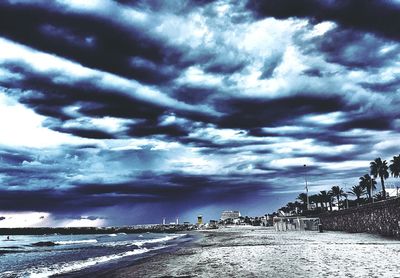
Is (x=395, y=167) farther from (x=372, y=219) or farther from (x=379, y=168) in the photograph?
(x=372, y=219)

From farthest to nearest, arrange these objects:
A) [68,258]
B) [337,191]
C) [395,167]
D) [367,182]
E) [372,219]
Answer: [337,191], [367,182], [395,167], [372,219], [68,258]

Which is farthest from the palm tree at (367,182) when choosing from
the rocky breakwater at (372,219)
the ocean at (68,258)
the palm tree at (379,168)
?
the ocean at (68,258)

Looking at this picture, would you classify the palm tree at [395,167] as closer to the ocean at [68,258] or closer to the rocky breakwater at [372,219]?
the rocky breakwater at [372,219]

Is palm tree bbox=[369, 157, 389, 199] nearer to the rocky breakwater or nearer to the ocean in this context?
the rocky breakwater

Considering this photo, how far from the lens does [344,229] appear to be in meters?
56.6

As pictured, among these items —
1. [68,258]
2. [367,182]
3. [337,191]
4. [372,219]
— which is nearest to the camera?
[68,258]

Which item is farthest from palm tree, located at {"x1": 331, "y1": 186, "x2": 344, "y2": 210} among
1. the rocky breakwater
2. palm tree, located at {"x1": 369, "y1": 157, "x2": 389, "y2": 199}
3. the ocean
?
the ocean

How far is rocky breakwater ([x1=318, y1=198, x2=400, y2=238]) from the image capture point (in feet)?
106

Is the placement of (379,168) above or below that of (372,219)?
above

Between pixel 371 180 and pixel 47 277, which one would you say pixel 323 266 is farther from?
pixel 371 180

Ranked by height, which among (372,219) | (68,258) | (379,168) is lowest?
(68,258)

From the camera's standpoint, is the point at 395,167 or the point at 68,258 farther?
the point at 395,167

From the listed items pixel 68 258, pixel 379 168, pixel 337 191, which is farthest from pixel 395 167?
pixel 68 258

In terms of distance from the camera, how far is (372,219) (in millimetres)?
41188
